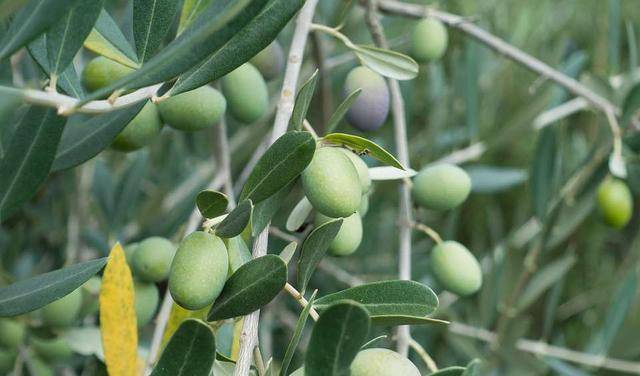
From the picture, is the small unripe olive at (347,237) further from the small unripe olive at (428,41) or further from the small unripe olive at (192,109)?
the small unripe olive at (428,41)

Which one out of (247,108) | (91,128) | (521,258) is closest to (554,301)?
(521,258)

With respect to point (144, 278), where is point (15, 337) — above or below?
below

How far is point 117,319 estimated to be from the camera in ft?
1.99

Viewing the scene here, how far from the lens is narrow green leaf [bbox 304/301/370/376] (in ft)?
1.56

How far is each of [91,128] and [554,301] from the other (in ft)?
2.90

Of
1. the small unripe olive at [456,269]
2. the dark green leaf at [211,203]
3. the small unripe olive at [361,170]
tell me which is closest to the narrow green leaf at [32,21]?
the dark green leaf at [211,203]

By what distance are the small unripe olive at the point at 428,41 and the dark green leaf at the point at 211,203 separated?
0.50m

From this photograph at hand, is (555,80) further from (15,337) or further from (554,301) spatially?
(15,337)

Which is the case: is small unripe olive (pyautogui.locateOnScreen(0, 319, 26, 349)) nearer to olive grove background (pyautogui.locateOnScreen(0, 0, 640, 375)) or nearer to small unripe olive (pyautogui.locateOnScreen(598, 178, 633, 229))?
olive grove background (pyautogui.locateOnScreen(0, 0, 640, 375))

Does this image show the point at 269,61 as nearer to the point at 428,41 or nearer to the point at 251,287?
the point at 428,41

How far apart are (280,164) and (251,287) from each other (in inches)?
3.6

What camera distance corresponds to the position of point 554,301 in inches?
53.4

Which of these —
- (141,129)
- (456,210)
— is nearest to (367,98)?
(141,129)

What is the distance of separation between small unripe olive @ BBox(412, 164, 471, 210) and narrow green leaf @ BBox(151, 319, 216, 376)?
0.41 meters
